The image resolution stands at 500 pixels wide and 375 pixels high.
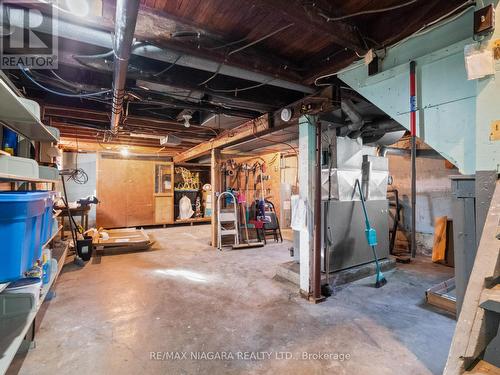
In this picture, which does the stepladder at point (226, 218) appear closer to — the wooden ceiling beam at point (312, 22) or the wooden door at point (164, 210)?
the wooden door at point (164, 210)

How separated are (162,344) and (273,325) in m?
0.91

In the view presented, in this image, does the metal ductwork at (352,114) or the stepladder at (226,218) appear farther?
the stepladder at (226,218)

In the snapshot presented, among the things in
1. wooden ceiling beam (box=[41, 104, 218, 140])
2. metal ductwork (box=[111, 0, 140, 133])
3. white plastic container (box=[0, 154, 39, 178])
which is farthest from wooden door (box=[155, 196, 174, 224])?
white plastic container (box=[0, 154, 39, 178])

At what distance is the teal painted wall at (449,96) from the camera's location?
137 centimetres

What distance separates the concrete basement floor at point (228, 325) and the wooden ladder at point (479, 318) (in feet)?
3.28

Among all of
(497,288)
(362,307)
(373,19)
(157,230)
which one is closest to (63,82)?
(373,19)

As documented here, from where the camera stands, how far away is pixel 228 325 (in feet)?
7.37

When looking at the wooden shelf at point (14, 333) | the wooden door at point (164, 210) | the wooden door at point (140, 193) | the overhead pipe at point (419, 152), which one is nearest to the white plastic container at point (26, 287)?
the wooden shelf at point (14, 333)

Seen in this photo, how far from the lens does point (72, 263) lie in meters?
4.04

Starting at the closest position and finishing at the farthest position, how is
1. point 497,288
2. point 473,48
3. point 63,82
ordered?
point 497,288
point 473,48
point 63,82

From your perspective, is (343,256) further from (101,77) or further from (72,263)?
(72,263)

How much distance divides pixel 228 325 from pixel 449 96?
2.42 metres

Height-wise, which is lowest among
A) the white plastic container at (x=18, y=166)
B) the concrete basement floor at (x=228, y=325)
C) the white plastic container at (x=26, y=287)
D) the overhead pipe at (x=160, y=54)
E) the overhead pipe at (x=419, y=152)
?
the concrete basement floor at (x=228, y=325)

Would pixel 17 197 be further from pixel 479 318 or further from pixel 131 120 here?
pixel 131 120
